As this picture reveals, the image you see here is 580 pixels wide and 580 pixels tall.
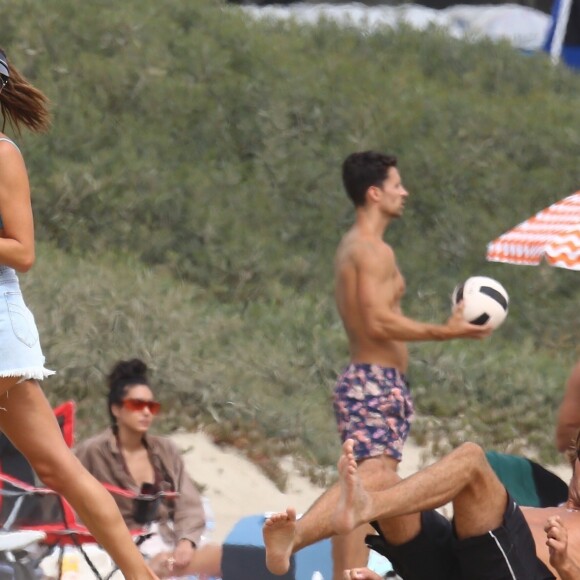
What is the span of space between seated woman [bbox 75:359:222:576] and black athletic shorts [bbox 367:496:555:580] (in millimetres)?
1518

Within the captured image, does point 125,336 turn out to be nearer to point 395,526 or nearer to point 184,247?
point 184,247

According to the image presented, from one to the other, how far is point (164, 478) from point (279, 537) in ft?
6.84

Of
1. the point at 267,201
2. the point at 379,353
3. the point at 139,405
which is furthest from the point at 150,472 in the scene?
the point at 267,201

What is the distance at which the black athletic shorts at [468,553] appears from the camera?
13.5ft

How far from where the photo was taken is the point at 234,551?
5445 millimetres

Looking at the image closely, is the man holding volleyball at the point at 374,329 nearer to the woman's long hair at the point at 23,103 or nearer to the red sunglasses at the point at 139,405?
the red sunglasses at the point at 139,405

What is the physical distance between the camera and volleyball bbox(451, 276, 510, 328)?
5.73m

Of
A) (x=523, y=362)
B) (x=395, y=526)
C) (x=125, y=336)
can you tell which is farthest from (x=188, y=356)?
(x=395, y=526)

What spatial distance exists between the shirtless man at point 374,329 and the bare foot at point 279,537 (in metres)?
1.65

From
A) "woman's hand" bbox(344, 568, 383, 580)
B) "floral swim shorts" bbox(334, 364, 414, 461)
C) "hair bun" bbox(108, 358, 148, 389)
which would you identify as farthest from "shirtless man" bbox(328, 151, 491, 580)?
"woman's hand" bbox(344, 568, 383, 580)

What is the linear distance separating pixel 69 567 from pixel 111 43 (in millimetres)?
8167

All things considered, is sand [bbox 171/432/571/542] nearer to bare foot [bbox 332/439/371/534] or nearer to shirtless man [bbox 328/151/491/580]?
shirtless man [bbox 328/151/491/580]

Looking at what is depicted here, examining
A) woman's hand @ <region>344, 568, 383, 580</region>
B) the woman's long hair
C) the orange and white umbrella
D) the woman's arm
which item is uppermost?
the woman's long hair

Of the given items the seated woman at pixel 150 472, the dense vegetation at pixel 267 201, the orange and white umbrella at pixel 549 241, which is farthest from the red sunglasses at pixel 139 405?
the dense vegetation at pixel 267 201
